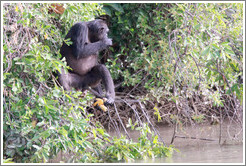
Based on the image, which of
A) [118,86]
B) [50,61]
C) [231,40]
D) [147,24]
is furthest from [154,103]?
[50,61]

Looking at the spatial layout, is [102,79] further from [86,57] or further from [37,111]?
[37,111]

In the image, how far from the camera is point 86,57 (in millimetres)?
6105

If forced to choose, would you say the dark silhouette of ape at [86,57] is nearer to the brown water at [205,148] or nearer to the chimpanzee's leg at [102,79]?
the chimpanzee's leg at [102,79]

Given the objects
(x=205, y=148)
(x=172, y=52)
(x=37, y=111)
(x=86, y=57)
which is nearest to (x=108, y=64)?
(x=86, y=57)

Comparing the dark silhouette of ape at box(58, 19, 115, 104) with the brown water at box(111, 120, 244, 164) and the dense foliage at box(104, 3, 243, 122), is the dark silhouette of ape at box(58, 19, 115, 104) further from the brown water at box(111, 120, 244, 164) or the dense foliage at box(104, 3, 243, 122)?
the brown water at box(111, 120, 244, 164)

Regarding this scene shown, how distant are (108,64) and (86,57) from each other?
1343mm

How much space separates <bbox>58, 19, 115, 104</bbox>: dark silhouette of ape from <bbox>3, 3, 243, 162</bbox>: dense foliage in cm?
20

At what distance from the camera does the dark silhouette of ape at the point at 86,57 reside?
5812mm

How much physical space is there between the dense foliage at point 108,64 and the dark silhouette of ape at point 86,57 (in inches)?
7.8

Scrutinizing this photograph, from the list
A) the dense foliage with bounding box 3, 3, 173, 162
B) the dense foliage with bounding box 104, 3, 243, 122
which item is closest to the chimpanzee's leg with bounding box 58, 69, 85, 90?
the dense foliage with bounding box 3, 3, 173, 162

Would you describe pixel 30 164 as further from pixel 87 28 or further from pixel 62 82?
pixel 87 28

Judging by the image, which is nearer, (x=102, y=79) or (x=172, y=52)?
(x=102, y=79)

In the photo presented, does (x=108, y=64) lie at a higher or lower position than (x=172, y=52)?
lower

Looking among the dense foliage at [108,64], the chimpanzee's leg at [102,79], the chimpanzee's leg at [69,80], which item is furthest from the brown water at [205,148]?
the chimpanzee's leg at [69,80]
